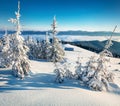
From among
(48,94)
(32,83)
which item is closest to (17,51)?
(32,83)

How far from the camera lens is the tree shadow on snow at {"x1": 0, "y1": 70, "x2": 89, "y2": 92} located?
63.7 feet

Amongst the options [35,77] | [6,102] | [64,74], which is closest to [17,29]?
[35,77]

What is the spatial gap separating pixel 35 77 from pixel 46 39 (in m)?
29.9

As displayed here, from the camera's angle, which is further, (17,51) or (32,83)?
(17,51)

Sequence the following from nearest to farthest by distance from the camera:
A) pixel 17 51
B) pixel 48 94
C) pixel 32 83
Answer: pixel 48 94 → pixel 32 83 → pixel 17 51

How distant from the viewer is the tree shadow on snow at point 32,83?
1941 centimetres

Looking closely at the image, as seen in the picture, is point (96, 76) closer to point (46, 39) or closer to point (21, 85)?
point (21, 85)

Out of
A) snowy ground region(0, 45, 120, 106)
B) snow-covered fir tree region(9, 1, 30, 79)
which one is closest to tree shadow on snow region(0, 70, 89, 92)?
snowy ground region(0, 45, 120, 106)

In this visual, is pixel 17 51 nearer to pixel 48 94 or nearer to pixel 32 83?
pixel 32 83

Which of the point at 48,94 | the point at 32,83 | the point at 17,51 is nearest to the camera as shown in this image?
the point at 48,94

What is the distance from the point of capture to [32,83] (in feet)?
68.8

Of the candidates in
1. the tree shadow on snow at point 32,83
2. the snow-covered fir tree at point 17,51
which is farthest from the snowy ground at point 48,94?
the snow-covered fir tree at point 17,51

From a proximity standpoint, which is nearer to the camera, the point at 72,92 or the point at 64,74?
the point at 72,92

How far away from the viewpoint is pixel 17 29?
73.4ft
